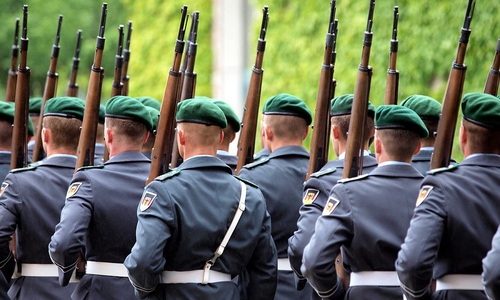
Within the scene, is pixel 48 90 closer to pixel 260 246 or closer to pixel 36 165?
pixel 36 165

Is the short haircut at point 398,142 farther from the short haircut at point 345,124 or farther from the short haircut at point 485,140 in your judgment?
the short haircut at point 345,124

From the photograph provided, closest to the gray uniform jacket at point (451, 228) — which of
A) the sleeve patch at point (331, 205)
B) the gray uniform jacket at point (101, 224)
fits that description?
the sleeve patch at point (331, 205)

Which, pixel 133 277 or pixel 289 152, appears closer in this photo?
pixel 133 277

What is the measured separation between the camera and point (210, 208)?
496 cm

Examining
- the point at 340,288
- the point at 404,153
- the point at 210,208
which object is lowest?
the point at 340,288

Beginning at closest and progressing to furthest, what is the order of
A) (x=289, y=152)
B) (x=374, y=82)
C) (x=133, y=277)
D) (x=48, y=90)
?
(x=133, y=277) → (x=289, y=152) → (x=48, y=90) → (x=374, y=82)

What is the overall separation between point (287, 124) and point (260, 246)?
1570mm

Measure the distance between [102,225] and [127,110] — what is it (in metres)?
0.75

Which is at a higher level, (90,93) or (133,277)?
(90,93)

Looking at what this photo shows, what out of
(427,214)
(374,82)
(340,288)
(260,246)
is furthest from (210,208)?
(374,82)

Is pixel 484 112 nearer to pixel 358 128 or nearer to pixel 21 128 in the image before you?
pixel 358 128

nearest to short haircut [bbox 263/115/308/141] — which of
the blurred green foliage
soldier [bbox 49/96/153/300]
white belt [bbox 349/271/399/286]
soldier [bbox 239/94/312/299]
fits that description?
soldier [bbox 239/94/312/299]

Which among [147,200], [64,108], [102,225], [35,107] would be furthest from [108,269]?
[35,107]

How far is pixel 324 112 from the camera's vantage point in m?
6.49
